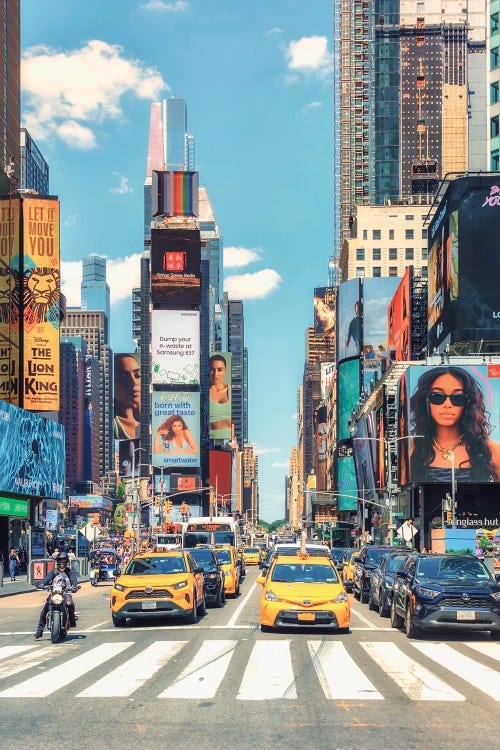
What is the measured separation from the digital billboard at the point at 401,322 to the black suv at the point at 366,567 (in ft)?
238

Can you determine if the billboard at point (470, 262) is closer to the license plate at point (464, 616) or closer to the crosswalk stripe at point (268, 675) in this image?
the license plate at point (464, 616)

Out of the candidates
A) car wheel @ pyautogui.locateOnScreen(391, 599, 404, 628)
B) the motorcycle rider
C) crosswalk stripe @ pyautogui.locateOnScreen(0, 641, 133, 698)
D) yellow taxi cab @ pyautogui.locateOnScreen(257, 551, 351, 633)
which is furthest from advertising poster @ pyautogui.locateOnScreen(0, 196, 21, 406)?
crosswalk stripe @ pyautogui.locateOnScreen(0, 641, 133, 698)

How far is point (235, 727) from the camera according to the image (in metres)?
10.0

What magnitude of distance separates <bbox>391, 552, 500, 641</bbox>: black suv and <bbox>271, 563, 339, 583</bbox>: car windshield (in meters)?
1.63

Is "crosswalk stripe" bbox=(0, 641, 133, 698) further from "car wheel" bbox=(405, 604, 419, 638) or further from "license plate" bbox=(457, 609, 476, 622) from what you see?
"license plate" bbox=(457, 609, 476, 622)

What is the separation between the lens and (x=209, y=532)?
4953cm

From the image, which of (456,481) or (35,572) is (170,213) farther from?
(35,572)

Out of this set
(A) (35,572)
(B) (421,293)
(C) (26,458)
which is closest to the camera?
(A) (35,572)

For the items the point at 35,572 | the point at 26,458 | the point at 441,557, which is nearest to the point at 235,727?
the point at 441,557

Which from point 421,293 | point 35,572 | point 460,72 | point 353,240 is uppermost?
point 460,72

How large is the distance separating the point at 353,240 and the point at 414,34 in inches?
1842

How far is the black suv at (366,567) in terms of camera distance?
3203 centimetres

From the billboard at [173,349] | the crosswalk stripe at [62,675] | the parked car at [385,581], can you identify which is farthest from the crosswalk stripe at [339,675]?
the billboard at [173,349]

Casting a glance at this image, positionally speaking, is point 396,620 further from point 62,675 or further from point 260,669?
point 62,675
